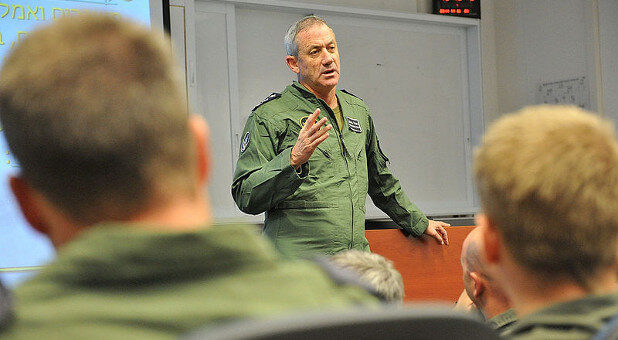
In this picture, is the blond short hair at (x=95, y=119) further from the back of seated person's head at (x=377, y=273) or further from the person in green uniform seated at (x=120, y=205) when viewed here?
the back of seated person's head at (x=377, y=273)

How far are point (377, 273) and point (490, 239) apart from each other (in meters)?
0.36

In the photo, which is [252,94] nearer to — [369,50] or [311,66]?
[369,50]

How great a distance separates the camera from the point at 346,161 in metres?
2.86

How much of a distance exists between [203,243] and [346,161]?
2.26 m

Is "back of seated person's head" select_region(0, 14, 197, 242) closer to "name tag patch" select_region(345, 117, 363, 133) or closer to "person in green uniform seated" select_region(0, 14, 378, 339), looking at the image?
"person in green uniform seated" select_region(0, 14, 378, 339)

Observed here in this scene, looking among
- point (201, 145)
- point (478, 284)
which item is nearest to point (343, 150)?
point (478, 284)

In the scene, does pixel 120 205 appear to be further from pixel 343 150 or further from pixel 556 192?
pixel 343 150

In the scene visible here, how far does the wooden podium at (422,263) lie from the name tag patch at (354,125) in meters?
0.42

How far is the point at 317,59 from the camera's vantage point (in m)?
2.95

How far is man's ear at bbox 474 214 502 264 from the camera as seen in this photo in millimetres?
987

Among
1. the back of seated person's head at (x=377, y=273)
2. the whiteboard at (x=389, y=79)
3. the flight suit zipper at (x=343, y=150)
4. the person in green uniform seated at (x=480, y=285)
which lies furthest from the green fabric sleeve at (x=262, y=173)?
the whiteboard at (x=389, y=79)

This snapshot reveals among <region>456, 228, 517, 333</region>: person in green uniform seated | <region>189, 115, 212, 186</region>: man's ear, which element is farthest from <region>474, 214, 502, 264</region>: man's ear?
<region>456, 228, 517, 333</region>: person in green uniform seated

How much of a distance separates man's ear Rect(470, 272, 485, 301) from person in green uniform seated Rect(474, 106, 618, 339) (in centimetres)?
80

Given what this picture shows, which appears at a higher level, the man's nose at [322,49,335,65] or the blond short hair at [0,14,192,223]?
the man's nose at [322,49,335,65]
